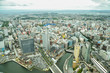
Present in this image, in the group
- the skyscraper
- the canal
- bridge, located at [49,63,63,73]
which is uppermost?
the skyscraper

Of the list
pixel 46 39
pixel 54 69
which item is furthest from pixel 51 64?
pixel 46 39

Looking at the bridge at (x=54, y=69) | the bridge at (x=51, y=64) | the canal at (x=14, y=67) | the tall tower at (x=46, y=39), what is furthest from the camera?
the tall tower at (x=46, y=39)

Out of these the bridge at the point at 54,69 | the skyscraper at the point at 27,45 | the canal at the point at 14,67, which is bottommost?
the canal at the point at 14,67

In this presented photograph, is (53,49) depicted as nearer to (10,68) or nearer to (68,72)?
(68,72)

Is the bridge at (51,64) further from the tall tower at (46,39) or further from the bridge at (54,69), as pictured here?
the tall tower at (46,39)

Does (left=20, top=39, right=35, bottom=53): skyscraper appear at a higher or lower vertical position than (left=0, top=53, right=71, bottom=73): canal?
higher

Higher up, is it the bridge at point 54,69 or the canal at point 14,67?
the bridge at point 54,69

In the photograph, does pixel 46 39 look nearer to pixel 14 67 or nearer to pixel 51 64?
pixel 51 64

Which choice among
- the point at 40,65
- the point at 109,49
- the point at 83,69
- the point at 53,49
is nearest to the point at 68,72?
the point at 83,69

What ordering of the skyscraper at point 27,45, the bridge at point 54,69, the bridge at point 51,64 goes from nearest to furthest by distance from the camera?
the bridge at point 54,69, the bridge at point 51,64, the skyscraper at point 27,45

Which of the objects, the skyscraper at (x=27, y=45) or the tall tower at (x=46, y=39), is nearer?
the skyscraper at (x=27, y=45)

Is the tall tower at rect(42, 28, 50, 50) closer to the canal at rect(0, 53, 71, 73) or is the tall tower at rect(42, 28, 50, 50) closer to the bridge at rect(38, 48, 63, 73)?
the bridge at rect(38, 48, 63, 73)

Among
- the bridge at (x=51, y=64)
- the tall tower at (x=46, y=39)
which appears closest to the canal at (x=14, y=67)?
the bridge at (x=51, y=64)

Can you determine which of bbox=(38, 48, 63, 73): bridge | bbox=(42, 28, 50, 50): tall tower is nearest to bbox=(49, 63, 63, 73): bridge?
bbox=(38, 48, 63, 73): bridge
